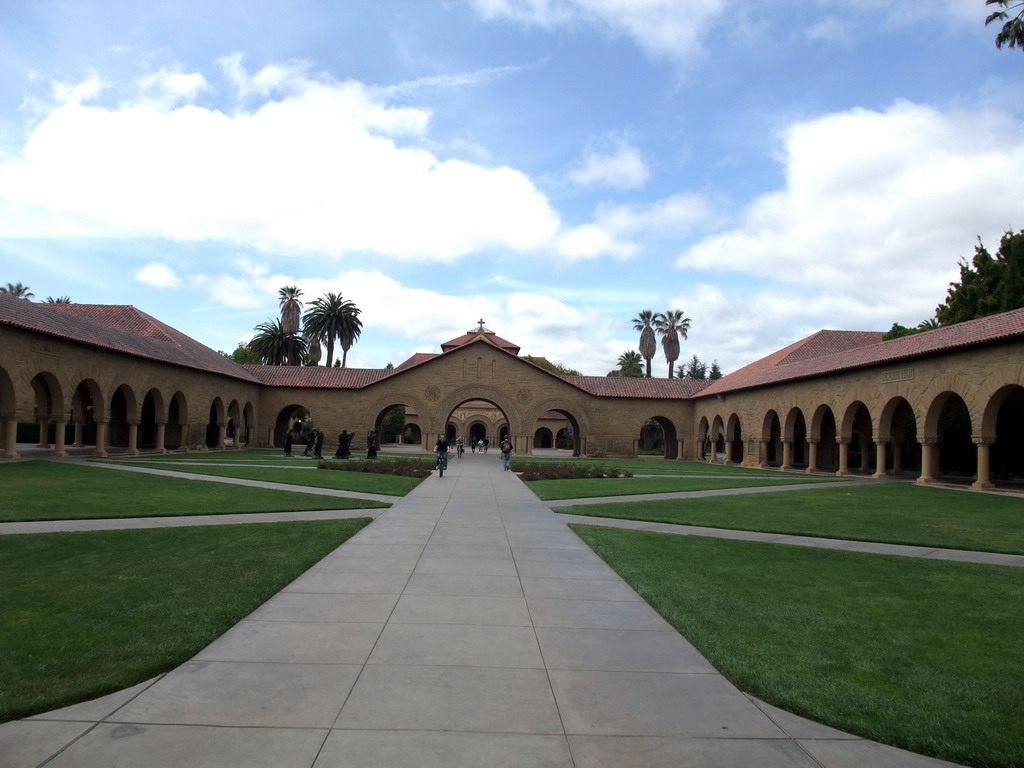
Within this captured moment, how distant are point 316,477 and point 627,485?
32.0 feet

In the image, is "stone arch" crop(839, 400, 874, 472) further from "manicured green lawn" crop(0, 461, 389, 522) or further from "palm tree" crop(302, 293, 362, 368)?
"palm tree" crop(302, 293, 362, 368)

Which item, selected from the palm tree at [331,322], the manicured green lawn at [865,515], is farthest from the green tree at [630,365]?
the manicured green lawn at [865,515]

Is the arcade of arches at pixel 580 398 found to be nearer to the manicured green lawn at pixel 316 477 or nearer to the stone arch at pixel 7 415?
the stone arch at pixel 7 415

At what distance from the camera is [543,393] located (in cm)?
4966

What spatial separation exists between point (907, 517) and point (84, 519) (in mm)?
16020

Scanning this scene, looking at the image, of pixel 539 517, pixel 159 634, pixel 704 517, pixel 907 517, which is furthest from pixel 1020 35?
pixel 159 634

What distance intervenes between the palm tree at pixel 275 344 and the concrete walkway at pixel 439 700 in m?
68.7

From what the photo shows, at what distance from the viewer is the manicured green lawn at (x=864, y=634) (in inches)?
180

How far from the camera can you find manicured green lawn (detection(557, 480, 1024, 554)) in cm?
1294

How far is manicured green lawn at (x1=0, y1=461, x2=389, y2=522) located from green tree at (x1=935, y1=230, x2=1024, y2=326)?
35.0 metres

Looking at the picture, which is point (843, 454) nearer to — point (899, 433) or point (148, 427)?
point (899, 433)

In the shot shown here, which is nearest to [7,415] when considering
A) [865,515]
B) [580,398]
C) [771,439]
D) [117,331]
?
[117,331]

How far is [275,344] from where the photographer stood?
73000 millimetres

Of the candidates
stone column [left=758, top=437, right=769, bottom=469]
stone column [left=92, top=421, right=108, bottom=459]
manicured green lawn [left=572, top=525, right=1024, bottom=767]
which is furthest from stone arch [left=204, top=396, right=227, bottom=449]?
manicured green lawn [left=572, top=525, right=1024, bottom=767]
